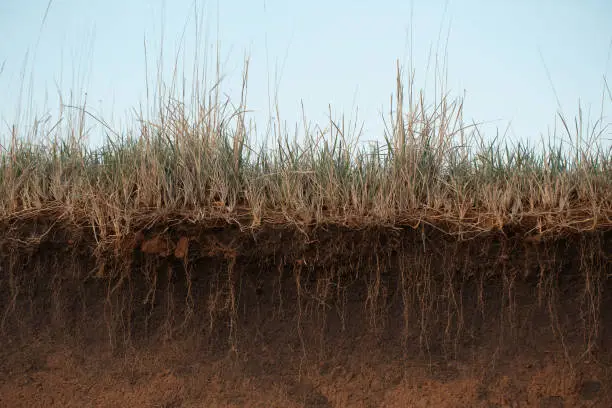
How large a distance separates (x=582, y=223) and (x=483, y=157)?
67 cm

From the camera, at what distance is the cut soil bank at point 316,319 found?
2.83 meters

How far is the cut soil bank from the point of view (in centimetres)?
283

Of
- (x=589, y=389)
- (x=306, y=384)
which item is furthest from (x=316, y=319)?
(x=589, y=389)

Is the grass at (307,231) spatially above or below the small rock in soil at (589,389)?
above

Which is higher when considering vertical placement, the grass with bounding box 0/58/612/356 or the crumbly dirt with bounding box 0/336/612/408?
the grass with bounding box 0/58/612/356

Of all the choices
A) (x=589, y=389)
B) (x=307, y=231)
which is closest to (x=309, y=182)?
(x=307, y=231)

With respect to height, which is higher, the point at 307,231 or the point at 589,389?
the point at 307,231

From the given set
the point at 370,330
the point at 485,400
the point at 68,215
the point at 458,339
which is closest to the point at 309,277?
the point at 370,330

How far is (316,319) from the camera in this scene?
2.94 metres

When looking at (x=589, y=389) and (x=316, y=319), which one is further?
(x=316, y=319)

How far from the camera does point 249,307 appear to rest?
116 inches

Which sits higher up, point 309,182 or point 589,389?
point 309,182

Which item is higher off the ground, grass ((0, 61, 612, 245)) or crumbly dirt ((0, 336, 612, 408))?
grass ((0, 61, 612, 245))

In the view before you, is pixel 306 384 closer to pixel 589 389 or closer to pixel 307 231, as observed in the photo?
pixel 307 231
